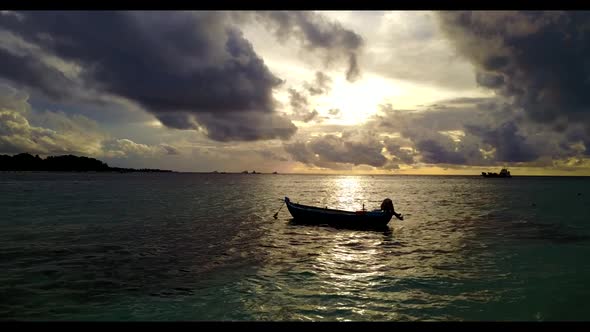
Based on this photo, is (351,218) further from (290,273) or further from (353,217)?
(290,273)

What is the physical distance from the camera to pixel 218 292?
13859 mm

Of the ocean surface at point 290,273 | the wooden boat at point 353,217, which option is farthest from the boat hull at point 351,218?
the ocean surface at point 290,273

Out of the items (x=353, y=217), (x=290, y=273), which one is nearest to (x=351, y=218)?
(x=353, y=217)

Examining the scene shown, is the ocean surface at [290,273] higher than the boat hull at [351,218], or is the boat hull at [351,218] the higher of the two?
the boat hull at [351,218]

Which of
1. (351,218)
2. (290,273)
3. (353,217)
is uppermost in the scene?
(353,217)

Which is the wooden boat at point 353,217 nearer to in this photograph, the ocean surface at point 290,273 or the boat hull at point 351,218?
the boat hull at point 351,218

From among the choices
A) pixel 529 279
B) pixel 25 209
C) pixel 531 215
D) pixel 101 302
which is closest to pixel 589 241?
pixel 529 279

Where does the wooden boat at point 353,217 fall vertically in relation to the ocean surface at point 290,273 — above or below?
above

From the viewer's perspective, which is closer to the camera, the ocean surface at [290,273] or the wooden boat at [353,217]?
the ocean surface at [290,273]

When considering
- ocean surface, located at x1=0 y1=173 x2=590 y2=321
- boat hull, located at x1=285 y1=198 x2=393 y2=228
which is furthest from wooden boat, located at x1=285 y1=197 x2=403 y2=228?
ocean surface, located at x1=0 y1=173 x2=590 y2=321

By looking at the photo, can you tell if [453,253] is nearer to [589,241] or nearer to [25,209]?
[589,241]

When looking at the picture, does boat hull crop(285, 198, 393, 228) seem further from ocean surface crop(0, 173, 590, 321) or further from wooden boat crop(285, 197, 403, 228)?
ocean surface crop(0, 173, 590, 321)
